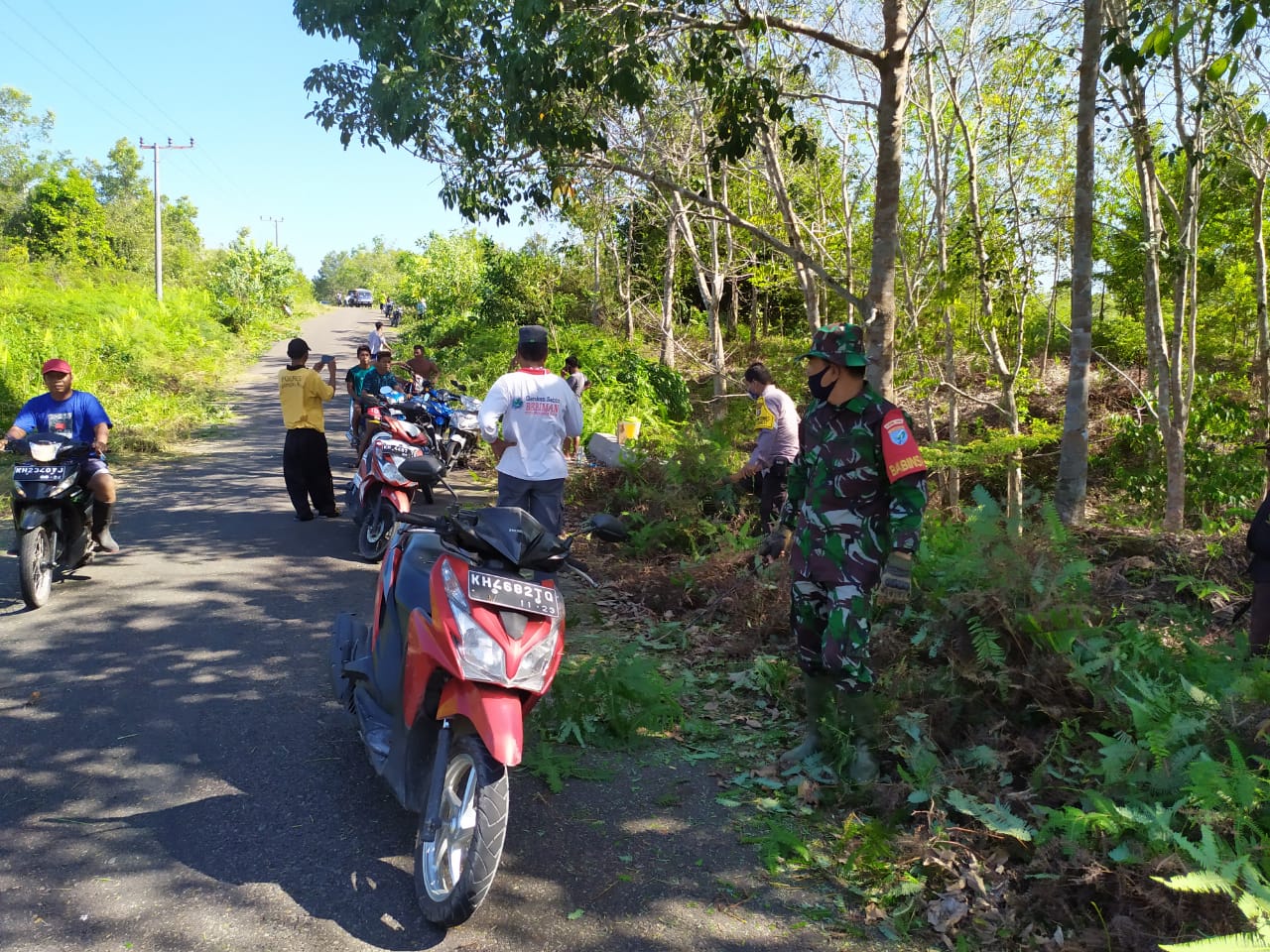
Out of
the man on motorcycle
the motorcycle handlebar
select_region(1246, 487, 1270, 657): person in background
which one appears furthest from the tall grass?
select_region(1246, 487, 1270, 657): person in background

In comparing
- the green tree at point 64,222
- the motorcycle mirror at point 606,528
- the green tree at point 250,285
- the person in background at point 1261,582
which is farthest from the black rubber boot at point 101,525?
the green tree at point 64,222

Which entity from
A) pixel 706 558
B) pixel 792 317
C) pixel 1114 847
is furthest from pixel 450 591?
pixel 792 317

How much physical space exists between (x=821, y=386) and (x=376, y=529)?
15.5ft

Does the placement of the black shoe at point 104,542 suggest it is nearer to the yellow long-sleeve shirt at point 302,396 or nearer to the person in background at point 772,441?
the yellow long-sleeve shirt at point 302,396

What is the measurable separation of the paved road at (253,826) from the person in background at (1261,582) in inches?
108

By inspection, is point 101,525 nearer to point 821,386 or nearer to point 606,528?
point 606,528

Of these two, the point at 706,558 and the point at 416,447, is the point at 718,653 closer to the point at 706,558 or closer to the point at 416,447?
the point at 706,558

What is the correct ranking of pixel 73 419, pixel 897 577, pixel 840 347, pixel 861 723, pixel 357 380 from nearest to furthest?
pixel 897 577, pixel 840 347, pixel 861 723, pixel 73 419, pixel 357 380

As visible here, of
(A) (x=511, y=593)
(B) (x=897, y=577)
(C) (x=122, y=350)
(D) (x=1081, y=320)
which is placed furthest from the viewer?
(C) (x=122, y=350)

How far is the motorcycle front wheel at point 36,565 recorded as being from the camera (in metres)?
5.91

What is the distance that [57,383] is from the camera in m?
6.47

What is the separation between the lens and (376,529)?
7574mm

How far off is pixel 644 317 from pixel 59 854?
25.1m

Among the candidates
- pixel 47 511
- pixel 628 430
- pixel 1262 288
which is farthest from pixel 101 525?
pixel 1262 288
